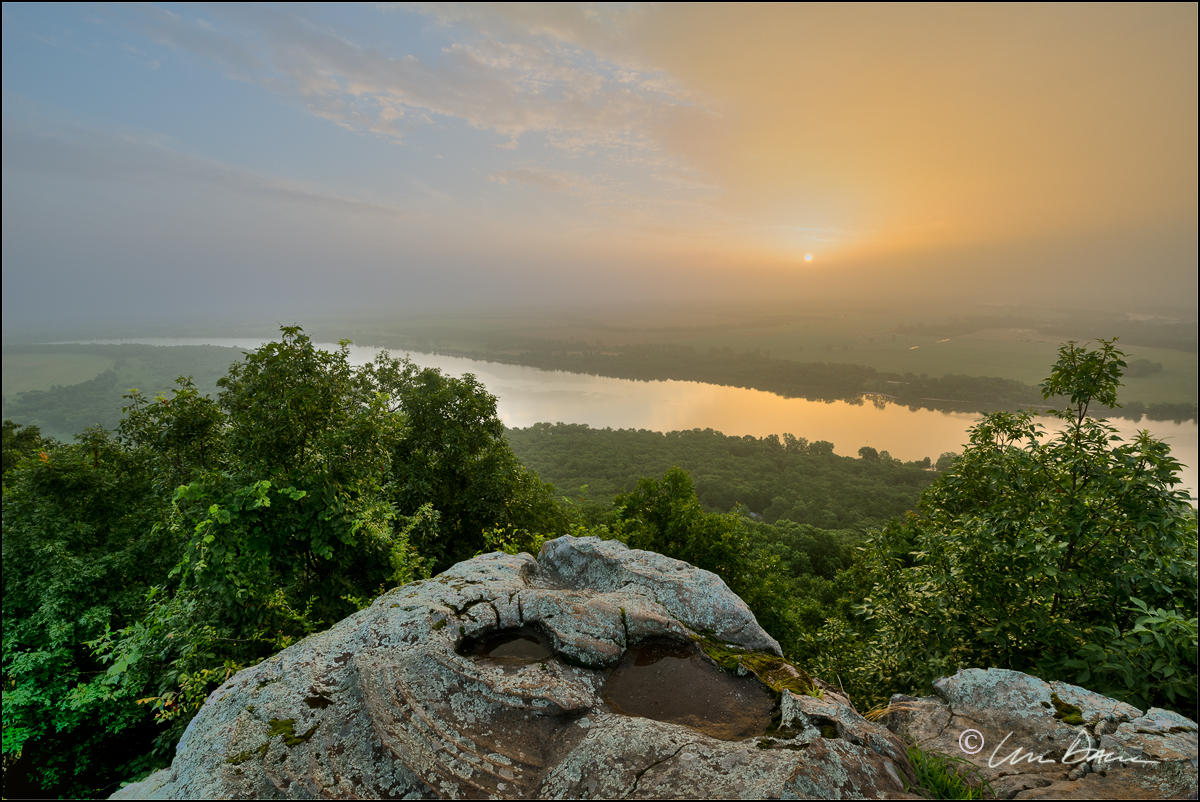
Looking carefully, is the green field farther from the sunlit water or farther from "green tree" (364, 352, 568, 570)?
"green tree" (364, 352, 568, 570)

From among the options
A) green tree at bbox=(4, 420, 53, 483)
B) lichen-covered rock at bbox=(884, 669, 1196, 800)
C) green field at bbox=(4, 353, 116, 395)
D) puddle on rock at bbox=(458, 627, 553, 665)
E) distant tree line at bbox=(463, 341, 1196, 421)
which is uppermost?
distant tree line at bbox=(463, 341, 1196, 421)

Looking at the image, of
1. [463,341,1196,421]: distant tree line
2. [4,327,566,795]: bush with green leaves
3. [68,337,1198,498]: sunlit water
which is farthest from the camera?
[463,341,1196,421]: distant tree line

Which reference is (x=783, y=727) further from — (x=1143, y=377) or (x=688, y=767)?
(x=1143, y=377)

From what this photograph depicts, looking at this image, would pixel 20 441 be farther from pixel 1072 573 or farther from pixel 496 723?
pixel 1072 573

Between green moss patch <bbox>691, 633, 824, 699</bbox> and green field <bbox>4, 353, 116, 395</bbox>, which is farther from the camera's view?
green field <bbox>4, 353, 116, 395</bbox>

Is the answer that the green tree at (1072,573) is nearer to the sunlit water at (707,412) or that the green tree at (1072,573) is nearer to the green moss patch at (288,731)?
the green moss patch at (288,731)

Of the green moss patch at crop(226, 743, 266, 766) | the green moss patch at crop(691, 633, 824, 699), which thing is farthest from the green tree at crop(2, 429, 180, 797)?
the green moss patch at crop(691, 633, 824, 699)

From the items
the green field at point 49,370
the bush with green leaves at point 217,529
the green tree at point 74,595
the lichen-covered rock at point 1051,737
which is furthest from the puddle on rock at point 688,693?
the green field at point 49,370

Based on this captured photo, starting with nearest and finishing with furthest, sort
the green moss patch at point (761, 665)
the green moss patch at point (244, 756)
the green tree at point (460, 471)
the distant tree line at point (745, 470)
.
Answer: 1. the green moss patch at point (244, 756)
2. the green moss patch at point (761, 665)
3. the green tree at point (460, 471)
4. the distant tree line at point (745, 470)
